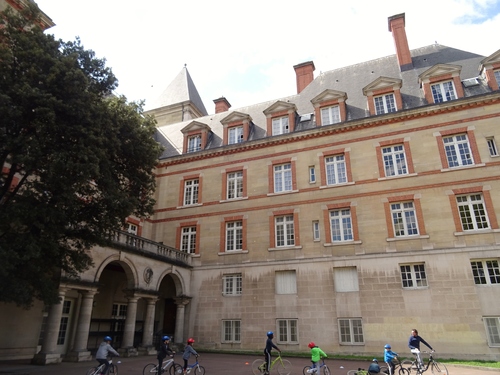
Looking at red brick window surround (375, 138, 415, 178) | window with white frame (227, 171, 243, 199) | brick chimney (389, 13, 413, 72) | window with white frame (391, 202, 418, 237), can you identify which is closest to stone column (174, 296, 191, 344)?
window with white frame (227, 171, 243, 199)

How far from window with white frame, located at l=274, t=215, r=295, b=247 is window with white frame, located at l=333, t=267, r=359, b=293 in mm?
3126

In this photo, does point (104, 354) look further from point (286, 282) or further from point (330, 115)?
point (330, 115)

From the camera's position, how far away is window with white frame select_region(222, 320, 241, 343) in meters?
20.5

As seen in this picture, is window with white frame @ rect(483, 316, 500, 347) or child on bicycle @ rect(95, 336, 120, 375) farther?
window with white frame @ rect(483, 316, 500, 347)

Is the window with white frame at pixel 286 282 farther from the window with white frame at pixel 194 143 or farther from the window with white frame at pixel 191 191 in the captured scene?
the window with white frame at pixel 194 143

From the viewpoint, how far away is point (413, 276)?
18.0m

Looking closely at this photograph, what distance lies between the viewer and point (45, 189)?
1027 centimetres

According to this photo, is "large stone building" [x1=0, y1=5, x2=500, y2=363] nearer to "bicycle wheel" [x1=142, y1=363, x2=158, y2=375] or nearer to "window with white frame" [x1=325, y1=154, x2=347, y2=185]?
"window with white frame" [x1=325, y1=154, x2=347, y2=185]

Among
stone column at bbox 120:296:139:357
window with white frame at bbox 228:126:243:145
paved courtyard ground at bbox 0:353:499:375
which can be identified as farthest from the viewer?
window with white frame at bbox 228:126:243:145

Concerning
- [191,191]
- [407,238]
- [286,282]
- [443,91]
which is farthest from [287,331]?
[443,91]

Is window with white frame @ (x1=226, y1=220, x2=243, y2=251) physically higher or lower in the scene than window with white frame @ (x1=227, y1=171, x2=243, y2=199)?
lower

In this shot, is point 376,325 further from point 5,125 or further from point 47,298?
point 5,125

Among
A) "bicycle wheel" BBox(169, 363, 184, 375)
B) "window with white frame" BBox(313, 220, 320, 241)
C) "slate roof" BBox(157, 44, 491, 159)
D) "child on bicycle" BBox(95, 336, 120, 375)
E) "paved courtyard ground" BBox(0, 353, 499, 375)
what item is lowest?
"paved courtyard ground" BBox(0, 353, 499, 375)

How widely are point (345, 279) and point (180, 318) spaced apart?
10082mm
